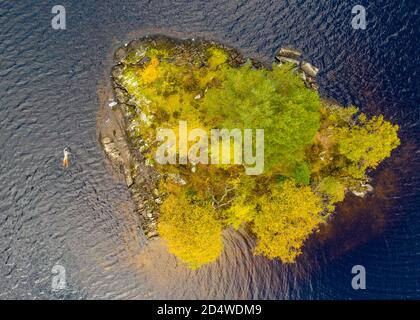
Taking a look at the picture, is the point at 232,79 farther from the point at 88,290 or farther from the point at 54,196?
the point at 88,290

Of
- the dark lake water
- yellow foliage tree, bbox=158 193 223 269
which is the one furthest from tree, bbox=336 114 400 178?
yellow foliage tree, bbox=158 193 223 269

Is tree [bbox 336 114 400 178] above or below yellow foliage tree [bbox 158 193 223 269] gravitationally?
above

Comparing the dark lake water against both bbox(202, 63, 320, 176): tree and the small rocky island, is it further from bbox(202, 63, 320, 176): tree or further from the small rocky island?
bbox(202, 63, 320, 176): tree

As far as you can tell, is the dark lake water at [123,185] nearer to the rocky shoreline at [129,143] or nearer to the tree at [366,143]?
the rocky shoreline at [129,143]

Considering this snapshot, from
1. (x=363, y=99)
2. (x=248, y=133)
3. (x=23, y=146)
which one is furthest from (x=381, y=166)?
(x=23, y=146)

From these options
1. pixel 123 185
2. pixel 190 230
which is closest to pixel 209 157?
pixel 190 230

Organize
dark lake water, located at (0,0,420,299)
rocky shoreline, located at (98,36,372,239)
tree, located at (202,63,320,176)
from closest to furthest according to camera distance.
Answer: tree, located at (202,63,320,176)
dark lake water, located at (0,0,420,299)
rocky shoreline, located at (98,36,372,239)

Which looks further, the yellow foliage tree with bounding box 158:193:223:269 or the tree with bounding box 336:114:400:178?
the tree with bounding box 336:114:400:178
